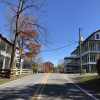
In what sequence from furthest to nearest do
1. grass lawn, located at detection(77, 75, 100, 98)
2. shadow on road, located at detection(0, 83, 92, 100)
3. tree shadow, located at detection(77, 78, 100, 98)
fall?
grass lawn, located at detection(77, 75, 100, 98) → tree shadow, located at detection(77, 78, 100, 98) → shadow on road, located at detection(0, 83, 92, 100)

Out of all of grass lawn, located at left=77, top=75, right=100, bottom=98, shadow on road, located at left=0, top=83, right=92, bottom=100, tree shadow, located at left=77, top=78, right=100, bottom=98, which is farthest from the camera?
grass lawn, located at left=77, top=75, right=100, bottom=98

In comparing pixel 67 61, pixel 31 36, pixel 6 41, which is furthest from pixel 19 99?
pixel 67 61

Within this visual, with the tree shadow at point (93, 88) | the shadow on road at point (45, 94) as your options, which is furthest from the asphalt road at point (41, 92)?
the tree shadow at point (93, 88)

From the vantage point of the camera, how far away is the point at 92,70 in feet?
249

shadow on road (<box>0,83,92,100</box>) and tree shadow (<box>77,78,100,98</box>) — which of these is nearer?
shadow on road (<box>0,83,92,100</box>)

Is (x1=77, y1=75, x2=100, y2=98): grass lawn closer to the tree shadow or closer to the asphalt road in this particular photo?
the tree shadow

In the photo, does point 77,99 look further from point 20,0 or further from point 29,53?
point 29,53

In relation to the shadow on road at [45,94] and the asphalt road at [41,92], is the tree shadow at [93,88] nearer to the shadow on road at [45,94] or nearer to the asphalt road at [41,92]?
the asphalt road at [41,92]

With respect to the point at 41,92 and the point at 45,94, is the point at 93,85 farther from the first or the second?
the point at 45,94

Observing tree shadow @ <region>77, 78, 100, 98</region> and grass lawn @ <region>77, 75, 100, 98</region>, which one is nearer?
tree shadow @ <region>77, 78, 100, 98</region>

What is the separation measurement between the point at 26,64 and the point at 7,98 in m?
82.3

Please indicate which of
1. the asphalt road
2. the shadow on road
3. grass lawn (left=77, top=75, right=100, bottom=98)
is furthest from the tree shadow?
the shadow on road

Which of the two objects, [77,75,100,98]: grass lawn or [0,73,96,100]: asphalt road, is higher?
[77,75,100,98]: grass lawn

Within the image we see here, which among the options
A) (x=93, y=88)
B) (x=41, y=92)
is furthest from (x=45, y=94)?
(x=93, y=88)
